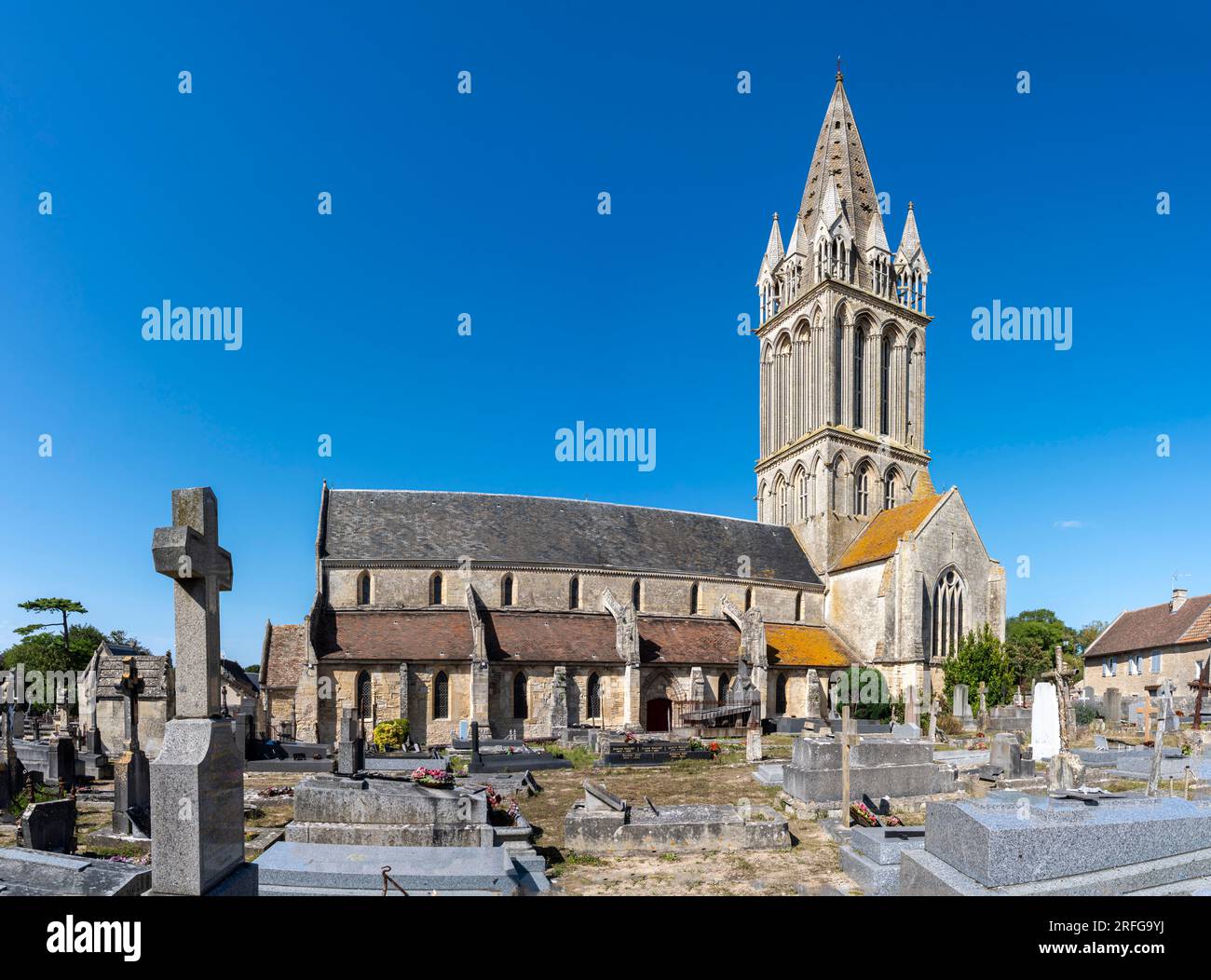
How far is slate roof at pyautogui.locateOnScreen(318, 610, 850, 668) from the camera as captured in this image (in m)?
31.3

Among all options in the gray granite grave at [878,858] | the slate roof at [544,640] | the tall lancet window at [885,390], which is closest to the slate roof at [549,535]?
the slate roof at [544,640]

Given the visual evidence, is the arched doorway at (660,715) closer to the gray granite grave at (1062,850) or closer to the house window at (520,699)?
the house window at (520,699)

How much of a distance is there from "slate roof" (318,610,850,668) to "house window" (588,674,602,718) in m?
0.83

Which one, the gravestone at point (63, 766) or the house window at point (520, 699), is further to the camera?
the house window at point (520, 699)

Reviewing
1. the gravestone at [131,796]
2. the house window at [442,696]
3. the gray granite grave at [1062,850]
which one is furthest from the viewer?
the house window at [442,696]

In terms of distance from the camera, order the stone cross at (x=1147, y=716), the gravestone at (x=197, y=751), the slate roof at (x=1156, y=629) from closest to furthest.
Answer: the gravestone at (x=197, y=751) → the stone cross at (x=1147, y=716) → the slate roof at (x=1156, y=629)

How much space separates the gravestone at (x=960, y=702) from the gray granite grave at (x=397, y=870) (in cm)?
2971

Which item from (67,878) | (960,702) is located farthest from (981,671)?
(67,878)

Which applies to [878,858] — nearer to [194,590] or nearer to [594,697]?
[194,590]

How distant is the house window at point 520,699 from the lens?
3169 cm

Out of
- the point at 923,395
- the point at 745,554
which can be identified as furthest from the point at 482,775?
the point at 923,395

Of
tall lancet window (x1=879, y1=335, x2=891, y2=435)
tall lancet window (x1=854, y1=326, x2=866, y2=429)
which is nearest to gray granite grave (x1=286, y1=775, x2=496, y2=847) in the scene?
tall lancet window (x1=854, y1=326, x2=866, y2=429)

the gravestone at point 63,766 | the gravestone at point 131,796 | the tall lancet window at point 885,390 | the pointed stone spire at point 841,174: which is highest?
the pointed stone spire at point 841,174
